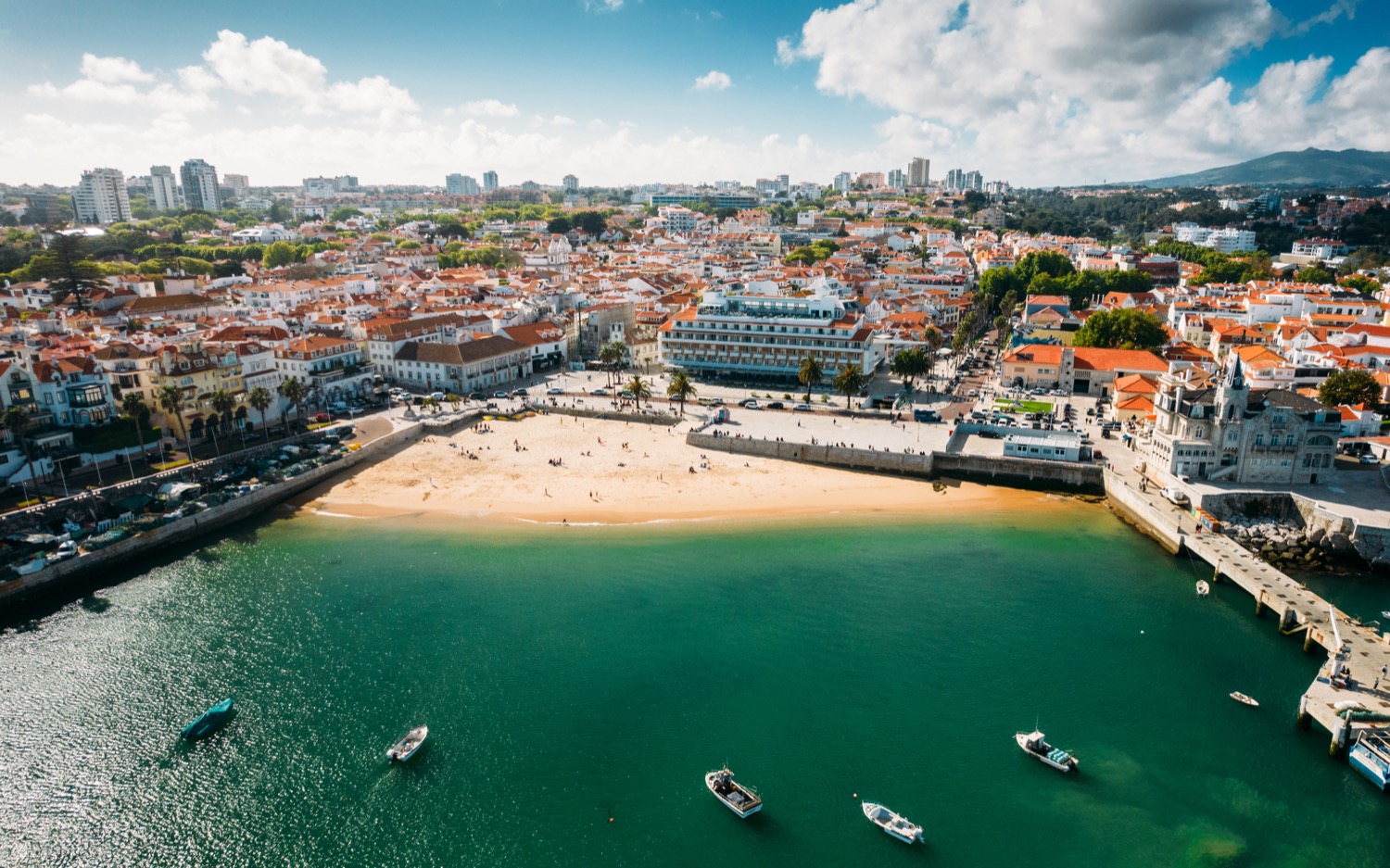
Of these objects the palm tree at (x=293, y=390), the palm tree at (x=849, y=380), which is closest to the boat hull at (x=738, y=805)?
the palm tree at (x=849, y=380)

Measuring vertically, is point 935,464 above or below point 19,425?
below

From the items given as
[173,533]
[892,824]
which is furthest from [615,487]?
[892,824]

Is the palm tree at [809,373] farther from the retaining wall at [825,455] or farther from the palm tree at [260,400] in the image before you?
the palm tree at [260,400]

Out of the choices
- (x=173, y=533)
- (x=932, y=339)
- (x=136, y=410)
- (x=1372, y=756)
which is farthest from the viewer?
(x=932, y=339)

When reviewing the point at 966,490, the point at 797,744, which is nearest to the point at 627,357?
the point at 966,490

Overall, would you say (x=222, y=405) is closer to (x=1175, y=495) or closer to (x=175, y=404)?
(x=175, y=404)

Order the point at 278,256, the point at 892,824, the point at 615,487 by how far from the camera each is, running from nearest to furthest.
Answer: the point at 892,824
the point at 615,487
the point at 278,256
